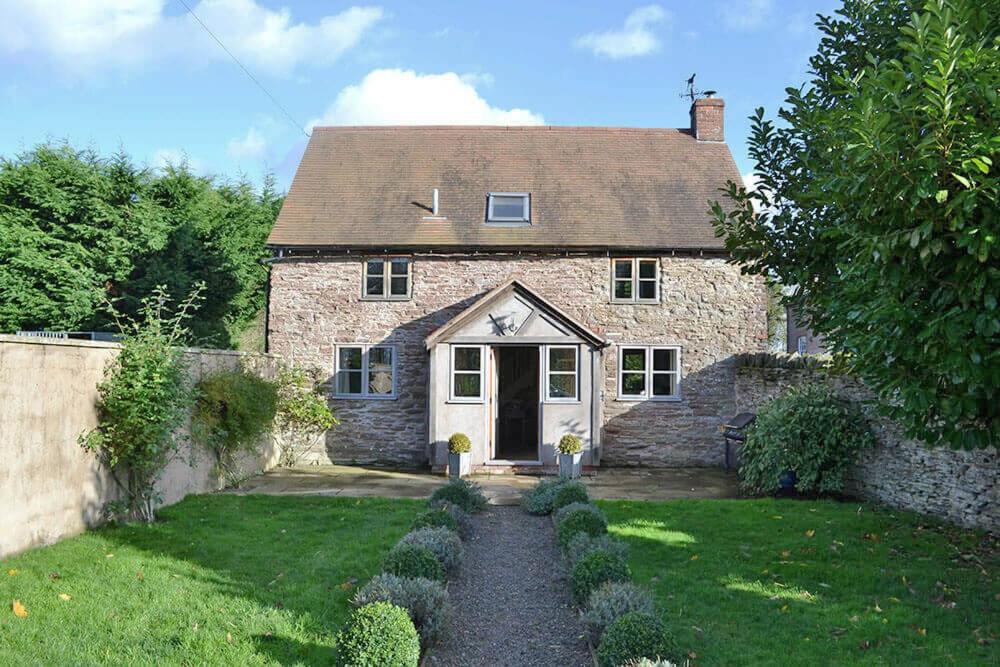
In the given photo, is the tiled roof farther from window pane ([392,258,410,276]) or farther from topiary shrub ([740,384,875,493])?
topiary shrub ([740,384,875,493])

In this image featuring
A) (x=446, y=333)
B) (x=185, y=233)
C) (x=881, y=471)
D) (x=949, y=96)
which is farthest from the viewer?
(x=185, y=233)

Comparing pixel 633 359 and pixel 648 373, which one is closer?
pixel 648 373

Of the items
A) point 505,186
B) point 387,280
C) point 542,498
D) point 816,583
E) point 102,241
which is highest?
point 505,186

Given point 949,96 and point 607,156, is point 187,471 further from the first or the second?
point 607,156

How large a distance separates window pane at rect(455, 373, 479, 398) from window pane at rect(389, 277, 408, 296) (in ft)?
9.41

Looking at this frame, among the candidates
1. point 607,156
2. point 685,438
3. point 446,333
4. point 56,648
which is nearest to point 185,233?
point 446,333

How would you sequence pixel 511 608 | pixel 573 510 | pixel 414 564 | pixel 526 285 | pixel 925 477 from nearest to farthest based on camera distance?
pixel 414 564 → pixel 511 608 → pixel 573 510 → pixel 925 477 → pixel 526 285

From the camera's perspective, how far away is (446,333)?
15703 millimetres

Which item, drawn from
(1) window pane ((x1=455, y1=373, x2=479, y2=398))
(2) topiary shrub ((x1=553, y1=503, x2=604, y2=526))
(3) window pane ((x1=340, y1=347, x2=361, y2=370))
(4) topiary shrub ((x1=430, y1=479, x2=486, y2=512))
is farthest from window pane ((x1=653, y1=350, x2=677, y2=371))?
(2) topiary shrub ((x1=553, y1=503, x2=604, y2=526))

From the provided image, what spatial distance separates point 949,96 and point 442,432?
12558 mm

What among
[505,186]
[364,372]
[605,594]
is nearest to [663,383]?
[505,186]

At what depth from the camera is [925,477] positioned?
419 inches

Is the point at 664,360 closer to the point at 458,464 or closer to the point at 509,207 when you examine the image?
the point at 509,207

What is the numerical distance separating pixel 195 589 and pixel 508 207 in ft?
42.7
